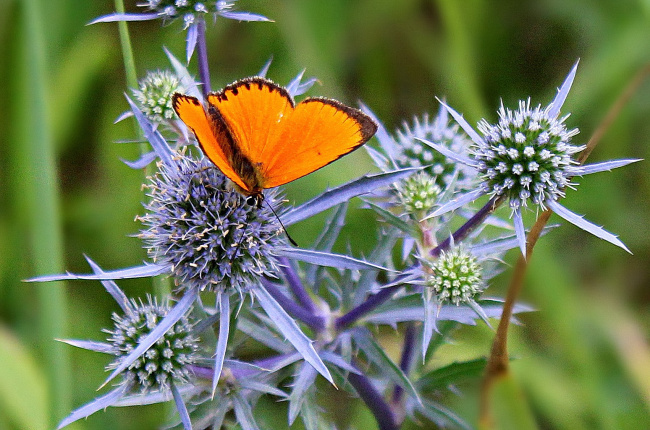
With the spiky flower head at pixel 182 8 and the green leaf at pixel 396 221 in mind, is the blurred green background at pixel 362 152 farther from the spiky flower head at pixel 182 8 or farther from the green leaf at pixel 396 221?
the green leaf at pixel 396 221

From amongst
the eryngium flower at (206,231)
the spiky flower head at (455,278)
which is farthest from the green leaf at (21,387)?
the spiky flower head at (455,278)

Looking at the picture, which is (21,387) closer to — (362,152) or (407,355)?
(407,355)

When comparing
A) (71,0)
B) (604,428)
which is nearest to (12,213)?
(71,0)

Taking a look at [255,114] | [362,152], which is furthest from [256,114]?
[362,152]

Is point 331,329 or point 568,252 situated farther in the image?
point 568,252

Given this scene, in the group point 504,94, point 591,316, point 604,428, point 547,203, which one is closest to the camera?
point 547,203

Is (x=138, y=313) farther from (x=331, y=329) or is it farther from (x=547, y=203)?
(x=547, y=203)

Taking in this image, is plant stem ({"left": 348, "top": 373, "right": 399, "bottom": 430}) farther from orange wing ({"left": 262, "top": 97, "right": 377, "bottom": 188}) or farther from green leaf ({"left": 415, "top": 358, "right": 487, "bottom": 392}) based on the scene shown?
orange wing ({"left": 262, "top": 97, "right": 377, "bottom": 188})
